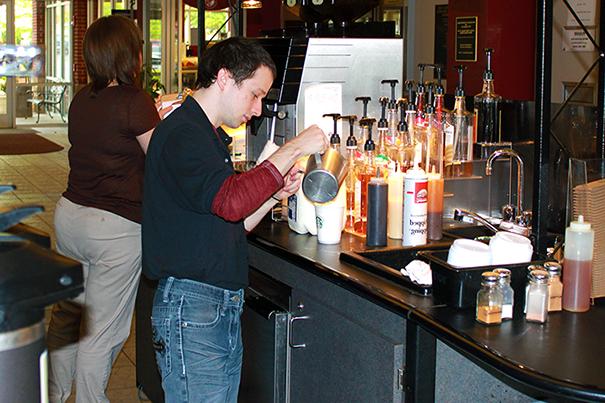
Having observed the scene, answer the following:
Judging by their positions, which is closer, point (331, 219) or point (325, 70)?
point (331, 219)

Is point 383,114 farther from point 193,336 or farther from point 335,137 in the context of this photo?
point 193,336

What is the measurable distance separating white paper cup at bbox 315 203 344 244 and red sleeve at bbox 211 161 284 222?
0.60 m

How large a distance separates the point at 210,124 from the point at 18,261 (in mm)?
1600

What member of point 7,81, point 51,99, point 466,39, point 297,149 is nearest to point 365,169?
point 297,149

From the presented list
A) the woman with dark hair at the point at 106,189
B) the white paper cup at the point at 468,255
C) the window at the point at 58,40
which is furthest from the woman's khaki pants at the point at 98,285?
the window at the point at 58,40

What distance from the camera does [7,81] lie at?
19.2 metres

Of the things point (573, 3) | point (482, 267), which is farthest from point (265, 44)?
point (573, 3)

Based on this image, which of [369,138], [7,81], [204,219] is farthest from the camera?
[7,81]

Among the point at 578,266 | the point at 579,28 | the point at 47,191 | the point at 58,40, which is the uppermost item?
the point at 58,40

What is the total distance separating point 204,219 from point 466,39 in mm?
5793

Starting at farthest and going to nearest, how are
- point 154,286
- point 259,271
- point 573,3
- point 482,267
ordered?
point 573,3, point 154,286, point 259,271, point 482,267

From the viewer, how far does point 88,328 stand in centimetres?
371

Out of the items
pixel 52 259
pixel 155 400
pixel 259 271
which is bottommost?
pixel 155 400

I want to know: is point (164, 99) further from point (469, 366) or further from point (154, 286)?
point (469, 366)
